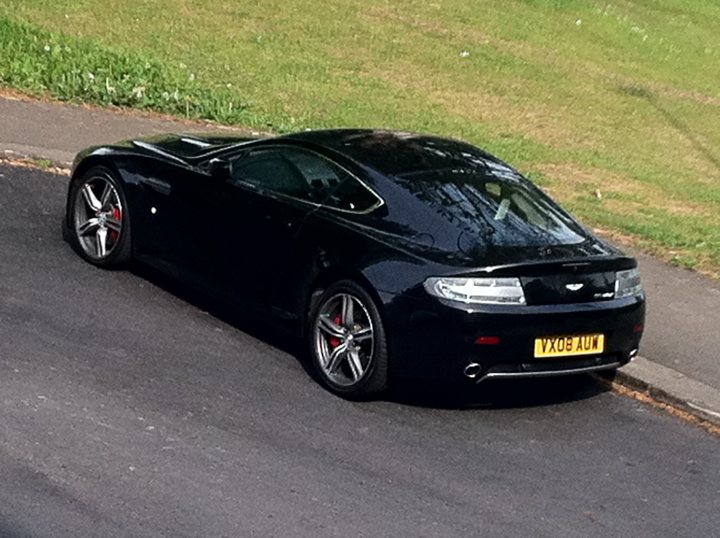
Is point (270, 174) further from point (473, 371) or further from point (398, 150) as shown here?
point (473, 371)

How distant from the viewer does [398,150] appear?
9047 mm

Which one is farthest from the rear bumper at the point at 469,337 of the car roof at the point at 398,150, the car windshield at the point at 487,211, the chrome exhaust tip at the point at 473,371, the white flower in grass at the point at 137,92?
the white flower in grass at the point at 137,92

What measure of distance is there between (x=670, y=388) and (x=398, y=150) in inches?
86.2

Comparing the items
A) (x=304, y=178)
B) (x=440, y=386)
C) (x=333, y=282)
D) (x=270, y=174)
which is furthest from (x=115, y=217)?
(x=440, y=386)

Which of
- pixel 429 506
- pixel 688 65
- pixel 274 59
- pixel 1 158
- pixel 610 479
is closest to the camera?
pixel 429 506

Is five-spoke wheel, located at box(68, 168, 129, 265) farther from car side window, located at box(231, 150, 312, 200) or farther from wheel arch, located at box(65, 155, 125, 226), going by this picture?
car side window, located at box(231, 150, 312, 200)

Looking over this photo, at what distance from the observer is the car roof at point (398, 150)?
8.80 metres

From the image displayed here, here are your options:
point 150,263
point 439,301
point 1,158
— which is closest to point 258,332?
point 150,263

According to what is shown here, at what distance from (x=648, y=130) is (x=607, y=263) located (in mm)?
11356

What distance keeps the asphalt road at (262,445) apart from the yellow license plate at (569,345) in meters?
0.46

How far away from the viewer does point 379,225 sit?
828 cm

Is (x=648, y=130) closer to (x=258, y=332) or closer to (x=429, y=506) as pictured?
(x=258, y=332)

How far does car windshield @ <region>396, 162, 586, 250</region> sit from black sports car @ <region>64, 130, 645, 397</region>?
0.01 meters

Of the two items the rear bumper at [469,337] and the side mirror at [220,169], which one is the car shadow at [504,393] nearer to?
the rear bumper at [469,337]
